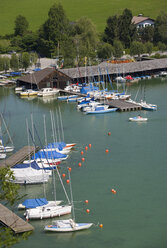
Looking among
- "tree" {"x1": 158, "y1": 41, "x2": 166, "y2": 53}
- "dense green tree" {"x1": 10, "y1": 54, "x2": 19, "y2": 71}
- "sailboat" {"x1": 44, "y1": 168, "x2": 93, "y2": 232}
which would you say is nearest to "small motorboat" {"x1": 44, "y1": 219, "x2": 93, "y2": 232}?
"sailboat" {"x1": 44, "y1": 168, "x2": 93, "y2": 232}

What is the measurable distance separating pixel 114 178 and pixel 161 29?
79984 millimetres

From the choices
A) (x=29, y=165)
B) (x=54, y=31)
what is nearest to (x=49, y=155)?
(x=29, y=165)

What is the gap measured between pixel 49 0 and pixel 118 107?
109m

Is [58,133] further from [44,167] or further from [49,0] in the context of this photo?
[49,0]

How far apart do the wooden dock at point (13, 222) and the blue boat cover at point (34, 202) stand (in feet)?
4.42

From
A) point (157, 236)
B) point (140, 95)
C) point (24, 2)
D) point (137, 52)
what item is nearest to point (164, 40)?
point (137, 52)

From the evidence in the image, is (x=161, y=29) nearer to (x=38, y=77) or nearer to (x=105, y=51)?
(x=105, y=51)

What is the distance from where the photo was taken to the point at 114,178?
39.5 m

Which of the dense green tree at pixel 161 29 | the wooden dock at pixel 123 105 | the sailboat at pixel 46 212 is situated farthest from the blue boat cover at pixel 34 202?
the dense green tree at pixel 161 29

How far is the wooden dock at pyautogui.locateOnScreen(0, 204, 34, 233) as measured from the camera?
1217 inches

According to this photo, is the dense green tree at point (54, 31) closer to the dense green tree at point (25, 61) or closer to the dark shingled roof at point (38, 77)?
the dense green tree at point (25, 61)

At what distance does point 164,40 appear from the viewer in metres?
114

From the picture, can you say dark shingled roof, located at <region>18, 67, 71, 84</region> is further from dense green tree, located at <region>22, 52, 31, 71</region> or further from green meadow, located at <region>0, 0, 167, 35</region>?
green meadow, located at <region>0, 0, 167, 35</region>

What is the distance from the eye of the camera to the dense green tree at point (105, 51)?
338 feet
